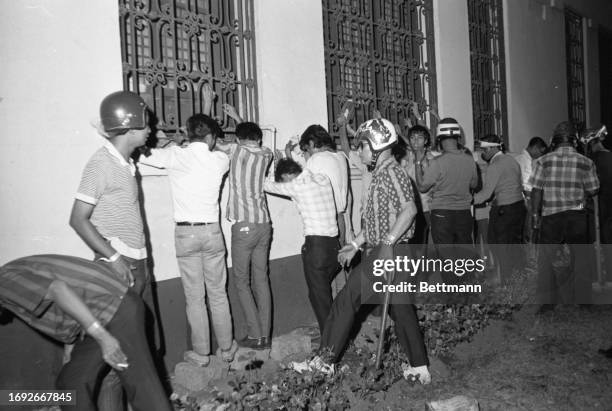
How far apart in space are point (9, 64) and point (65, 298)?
196 centimetres

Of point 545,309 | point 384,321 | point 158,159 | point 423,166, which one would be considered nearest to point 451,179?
point 423,166

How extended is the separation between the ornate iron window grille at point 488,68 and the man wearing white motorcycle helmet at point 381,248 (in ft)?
16.0

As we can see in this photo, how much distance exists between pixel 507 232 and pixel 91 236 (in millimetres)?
5215

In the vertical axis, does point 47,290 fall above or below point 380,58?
below

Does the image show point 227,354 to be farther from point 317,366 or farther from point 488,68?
point 488,68

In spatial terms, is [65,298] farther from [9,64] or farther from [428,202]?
[428,202]

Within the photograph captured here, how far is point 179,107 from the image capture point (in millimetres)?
4910

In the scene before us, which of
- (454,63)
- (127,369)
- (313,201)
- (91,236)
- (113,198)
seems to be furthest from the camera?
(454,63)

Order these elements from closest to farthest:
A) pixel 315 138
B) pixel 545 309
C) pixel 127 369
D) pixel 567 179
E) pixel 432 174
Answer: pixel 127 369
pixel 315 138
pixel 567 179
pixel 432 174
pixel 545 309

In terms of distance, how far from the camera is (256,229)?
4738 millimetres

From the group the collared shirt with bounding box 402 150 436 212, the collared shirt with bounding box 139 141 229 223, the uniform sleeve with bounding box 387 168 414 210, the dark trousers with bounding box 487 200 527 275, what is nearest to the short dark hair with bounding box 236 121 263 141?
the collared shirt with bounding box 139 141 229 223

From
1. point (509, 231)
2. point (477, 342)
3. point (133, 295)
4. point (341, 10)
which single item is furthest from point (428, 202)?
point (133, 295)

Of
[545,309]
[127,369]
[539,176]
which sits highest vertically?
[539,176]

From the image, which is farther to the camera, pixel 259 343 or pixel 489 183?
pixel 489 183
